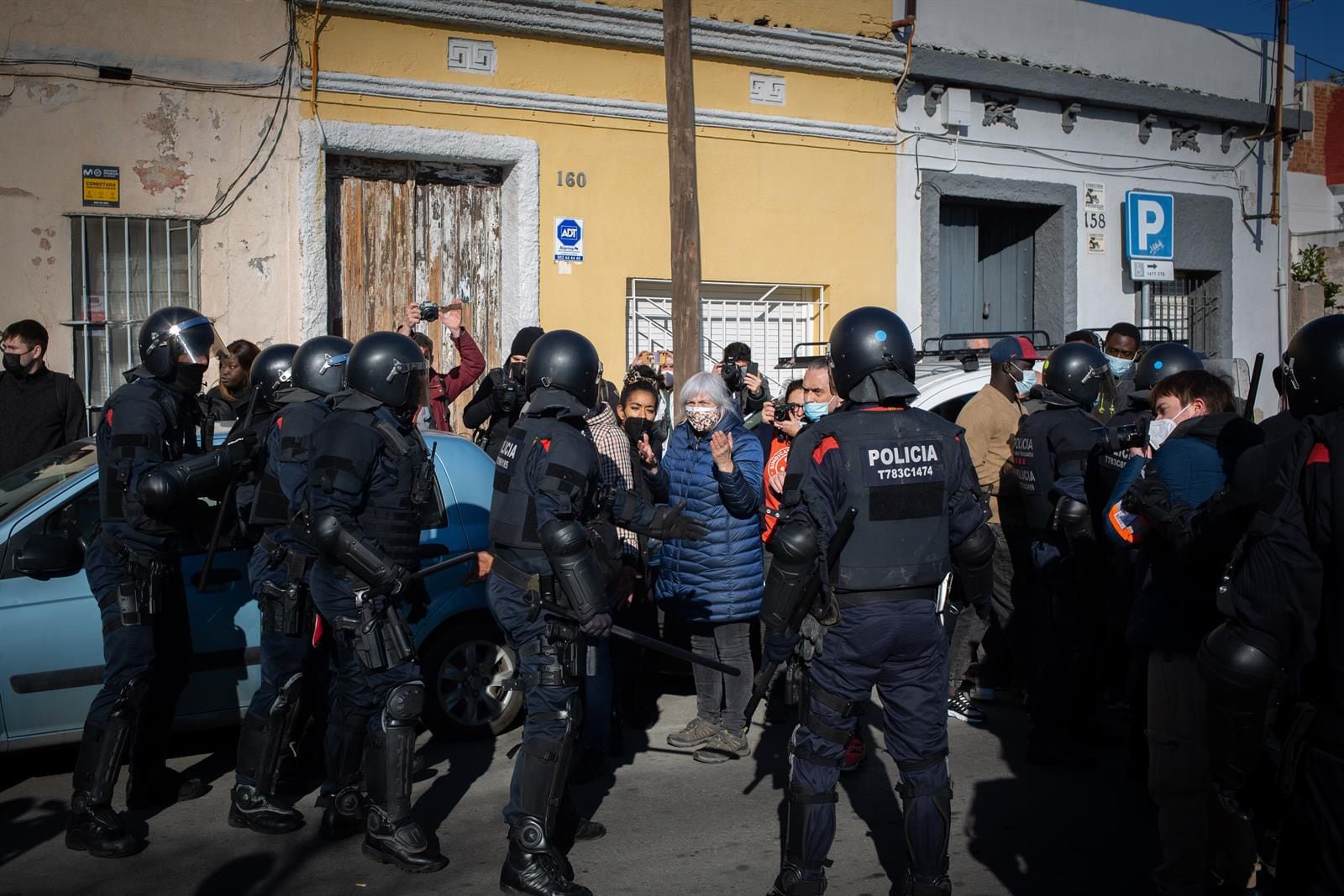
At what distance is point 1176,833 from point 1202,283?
1262cm

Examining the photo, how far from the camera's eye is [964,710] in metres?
6.82

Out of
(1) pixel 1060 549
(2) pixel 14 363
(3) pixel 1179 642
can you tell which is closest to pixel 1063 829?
(3) pixel 1179 642

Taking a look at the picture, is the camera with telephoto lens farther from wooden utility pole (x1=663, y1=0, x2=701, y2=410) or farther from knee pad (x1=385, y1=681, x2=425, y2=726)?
wooden utility pole (x1=663, y1=0, x2=701, y2=410)

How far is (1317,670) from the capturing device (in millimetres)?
2865

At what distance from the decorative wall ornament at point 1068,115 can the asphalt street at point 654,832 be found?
9348 mm

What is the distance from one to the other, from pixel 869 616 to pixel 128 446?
3.18 m

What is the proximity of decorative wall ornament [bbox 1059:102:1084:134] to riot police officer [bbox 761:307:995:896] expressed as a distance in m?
10.7

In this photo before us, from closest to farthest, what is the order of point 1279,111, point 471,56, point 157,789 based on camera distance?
1. point 157,789
2. point 471,56
3. point 1279,111

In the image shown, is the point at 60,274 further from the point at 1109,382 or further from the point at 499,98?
the point at 1109,382

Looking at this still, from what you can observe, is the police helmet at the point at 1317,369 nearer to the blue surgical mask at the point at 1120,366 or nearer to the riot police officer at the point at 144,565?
the riot police officer at the point at 144,565

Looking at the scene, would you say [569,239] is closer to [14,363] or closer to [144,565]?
[14,363]

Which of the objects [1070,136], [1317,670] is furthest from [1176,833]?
[1070,136]

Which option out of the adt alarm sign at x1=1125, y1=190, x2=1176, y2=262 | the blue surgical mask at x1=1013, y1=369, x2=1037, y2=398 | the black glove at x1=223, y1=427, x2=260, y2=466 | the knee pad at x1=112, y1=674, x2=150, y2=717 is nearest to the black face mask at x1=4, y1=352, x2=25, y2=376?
the black glove at x1=223, y1=427, x2=260, y2=466

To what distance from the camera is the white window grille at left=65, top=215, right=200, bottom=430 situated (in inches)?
361
